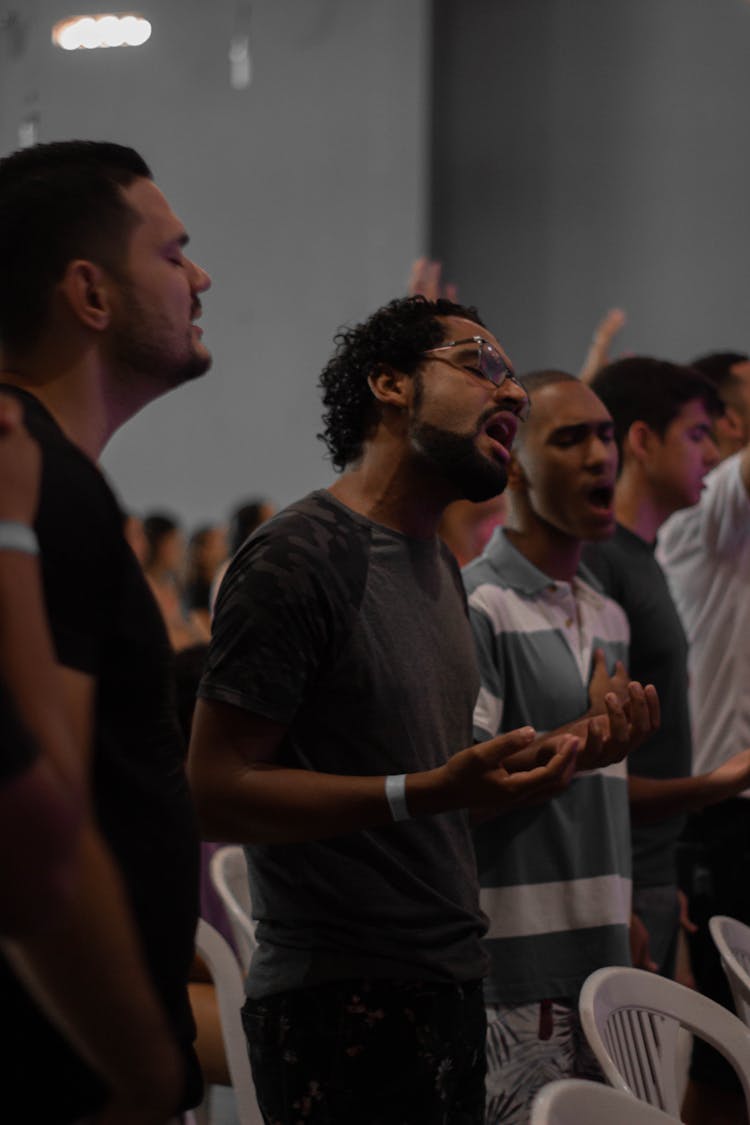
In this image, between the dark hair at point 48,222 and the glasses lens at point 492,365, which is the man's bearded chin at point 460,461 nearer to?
the glasses lens at point 492,365

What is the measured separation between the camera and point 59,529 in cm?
99

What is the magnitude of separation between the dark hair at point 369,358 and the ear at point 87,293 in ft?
2.27

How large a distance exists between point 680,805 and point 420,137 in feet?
22.3

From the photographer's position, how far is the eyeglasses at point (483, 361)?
1.79 meters

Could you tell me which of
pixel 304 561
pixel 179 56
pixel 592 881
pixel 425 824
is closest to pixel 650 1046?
pixel 592 881

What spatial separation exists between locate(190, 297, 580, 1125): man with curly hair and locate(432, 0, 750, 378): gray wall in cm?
628

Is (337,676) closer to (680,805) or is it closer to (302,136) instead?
(680,805)

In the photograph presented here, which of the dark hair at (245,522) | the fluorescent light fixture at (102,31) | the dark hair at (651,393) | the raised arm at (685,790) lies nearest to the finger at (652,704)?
the raised arm at (685,790)

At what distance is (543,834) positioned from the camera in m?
2.03

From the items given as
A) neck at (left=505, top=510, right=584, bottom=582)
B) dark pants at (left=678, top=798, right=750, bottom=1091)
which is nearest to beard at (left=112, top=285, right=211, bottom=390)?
neck at (left=505, top=510, right=584, bottom=582)

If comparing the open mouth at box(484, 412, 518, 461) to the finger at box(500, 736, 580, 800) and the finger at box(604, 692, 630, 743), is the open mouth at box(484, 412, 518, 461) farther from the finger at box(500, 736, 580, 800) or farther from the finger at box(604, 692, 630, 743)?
the finger at box(500, 736, 580, 800)

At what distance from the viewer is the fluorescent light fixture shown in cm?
907

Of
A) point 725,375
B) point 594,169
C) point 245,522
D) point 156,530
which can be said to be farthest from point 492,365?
point 594,169

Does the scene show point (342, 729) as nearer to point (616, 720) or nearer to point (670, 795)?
point (616, 720)
